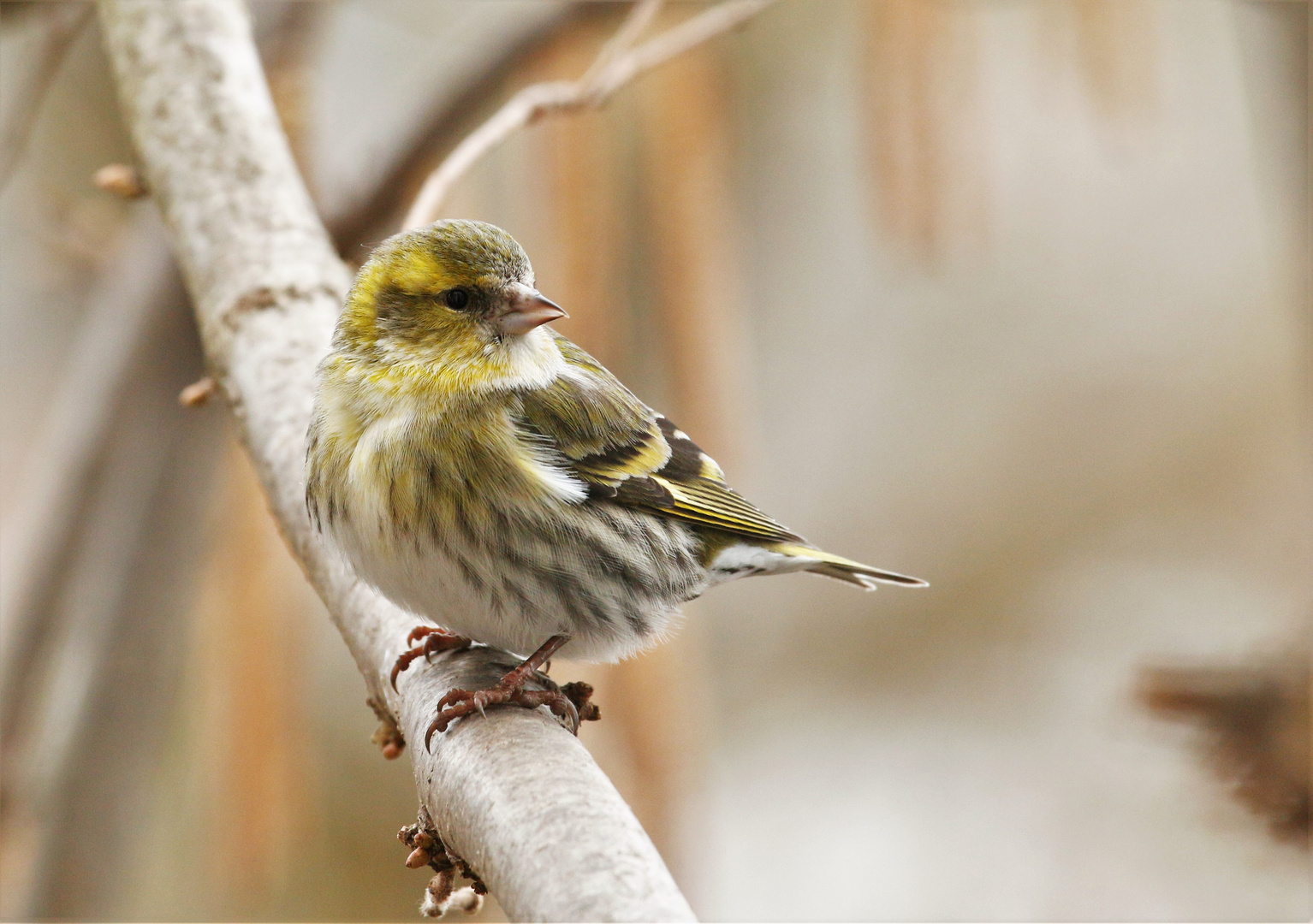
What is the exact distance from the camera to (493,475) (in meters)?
1.94

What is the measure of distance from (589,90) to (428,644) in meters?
1.03

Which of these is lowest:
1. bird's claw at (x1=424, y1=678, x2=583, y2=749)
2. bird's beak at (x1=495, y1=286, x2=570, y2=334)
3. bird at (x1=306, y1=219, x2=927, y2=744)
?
bird's claw at (x1=424, y1=678, x2=583, y2=749)

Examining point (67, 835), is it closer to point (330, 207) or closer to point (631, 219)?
point (330, 207)

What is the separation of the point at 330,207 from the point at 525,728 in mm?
2033

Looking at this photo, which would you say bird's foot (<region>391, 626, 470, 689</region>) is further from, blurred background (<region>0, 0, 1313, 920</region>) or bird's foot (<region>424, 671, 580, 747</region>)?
blurred background (<region>0, 0, 1313, 920</region>)

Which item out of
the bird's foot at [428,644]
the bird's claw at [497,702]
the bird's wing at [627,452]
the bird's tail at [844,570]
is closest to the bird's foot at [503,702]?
the bird's claw at [497,702]

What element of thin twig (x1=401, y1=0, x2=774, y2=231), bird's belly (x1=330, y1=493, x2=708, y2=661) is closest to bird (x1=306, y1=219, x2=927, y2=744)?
bird's belly (x1=330, y1=493, x2=708, y2=661)

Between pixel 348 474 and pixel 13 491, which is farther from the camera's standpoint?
pixel 13 491

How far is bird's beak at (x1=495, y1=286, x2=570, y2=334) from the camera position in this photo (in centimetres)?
200

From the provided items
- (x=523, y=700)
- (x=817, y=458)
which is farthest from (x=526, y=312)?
(x=817, y=458)

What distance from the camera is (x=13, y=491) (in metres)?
5.79

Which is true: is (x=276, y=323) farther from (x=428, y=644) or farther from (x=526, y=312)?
→ (x=428, y=644)

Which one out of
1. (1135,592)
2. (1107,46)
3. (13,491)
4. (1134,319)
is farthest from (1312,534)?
(13,491)

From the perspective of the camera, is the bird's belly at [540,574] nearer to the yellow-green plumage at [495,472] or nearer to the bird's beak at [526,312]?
the yellow-green plumage at [495,472]
